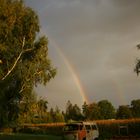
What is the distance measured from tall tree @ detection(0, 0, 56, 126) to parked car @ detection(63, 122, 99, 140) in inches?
365

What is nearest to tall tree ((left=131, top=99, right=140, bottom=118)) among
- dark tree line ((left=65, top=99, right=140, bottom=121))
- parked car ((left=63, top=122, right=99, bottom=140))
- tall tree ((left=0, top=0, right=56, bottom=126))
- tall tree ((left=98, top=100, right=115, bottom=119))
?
dark tree line ((left=65, top=99, right=140, bottom=121))

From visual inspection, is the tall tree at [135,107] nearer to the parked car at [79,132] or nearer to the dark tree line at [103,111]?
the dark tree line at [103,111]

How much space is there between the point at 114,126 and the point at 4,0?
Result: 84.3 feet

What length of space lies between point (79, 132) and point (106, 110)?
119 meters

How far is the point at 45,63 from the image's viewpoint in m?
43.2

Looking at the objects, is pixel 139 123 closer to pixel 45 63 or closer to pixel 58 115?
pixel 45 63

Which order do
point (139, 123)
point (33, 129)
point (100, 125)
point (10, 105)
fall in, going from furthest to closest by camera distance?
point (33, 129) < point (100, 125) < point (139, 123) < point (10, 105)

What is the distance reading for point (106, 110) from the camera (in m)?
148

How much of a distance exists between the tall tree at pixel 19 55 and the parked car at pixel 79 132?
9.28 m

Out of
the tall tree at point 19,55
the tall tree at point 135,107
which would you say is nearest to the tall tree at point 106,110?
the tall tree at point 135,107

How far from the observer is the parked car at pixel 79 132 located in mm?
30245

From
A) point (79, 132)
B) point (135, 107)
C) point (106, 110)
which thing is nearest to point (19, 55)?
point (79, 132)

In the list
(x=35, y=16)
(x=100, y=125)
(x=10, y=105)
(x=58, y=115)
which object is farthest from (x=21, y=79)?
(x=58, y=115)

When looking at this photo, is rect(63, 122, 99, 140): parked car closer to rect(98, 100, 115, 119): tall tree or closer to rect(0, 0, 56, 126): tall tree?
rect(0, 0, 56, 126): tall tree
